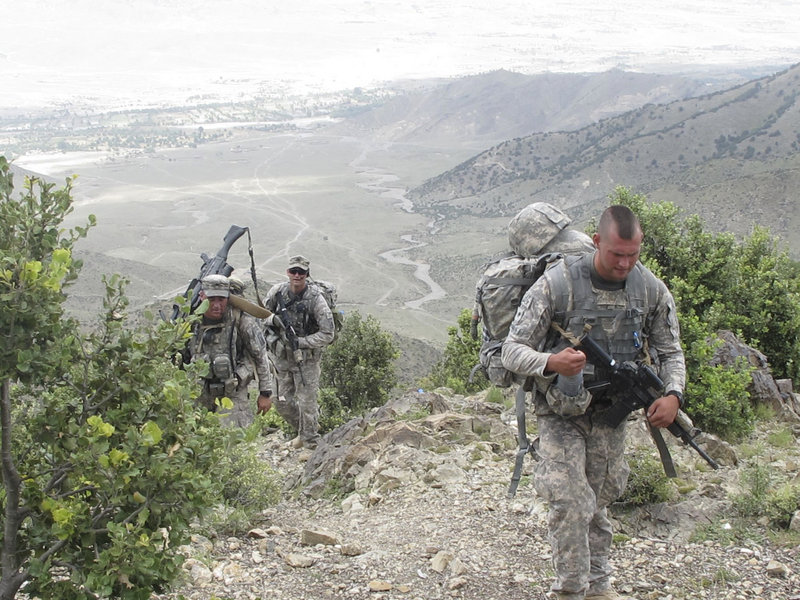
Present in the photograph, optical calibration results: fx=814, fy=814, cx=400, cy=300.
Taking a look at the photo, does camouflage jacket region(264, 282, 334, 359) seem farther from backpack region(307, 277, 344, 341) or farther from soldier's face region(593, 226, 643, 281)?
soldier's face region(593, 226, 643, 281)

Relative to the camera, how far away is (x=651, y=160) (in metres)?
95.8

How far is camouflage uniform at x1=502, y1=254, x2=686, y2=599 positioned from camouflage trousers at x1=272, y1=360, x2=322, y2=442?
18.1 feet

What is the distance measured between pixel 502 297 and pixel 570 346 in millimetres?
567

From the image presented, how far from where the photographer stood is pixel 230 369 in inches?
309

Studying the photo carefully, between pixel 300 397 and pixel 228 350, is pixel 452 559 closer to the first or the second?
pixel 228 350

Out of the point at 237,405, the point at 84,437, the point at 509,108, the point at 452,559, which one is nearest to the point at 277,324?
the point at 237,405

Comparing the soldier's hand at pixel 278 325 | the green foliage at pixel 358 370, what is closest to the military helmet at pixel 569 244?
the soldier's hand at pixel 278 325

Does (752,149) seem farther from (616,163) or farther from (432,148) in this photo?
(432,148)

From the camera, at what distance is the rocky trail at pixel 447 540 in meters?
5.09

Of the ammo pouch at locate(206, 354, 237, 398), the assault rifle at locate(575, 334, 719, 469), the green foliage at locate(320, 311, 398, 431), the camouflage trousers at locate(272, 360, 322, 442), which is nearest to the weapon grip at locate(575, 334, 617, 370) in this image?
the assault rifle at locate(575, 334, 719, 469)

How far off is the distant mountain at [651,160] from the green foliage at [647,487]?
6265 cm

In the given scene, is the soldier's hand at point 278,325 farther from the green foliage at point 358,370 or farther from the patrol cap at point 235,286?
the green foliage at point 358,370

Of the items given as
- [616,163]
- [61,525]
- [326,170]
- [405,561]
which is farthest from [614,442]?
[326,170]

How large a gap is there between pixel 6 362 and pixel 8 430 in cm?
40
